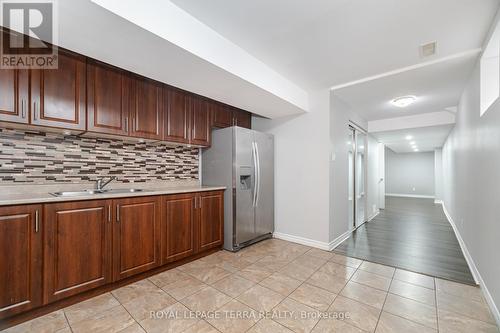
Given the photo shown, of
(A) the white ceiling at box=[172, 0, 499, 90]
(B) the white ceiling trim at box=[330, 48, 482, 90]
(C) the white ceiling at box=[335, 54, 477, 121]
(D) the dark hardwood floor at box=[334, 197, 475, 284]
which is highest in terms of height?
(A) the white ceiling at box=[172, 0, 499, 90]

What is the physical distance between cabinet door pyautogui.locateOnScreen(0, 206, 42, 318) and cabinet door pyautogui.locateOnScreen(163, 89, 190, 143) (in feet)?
4.86

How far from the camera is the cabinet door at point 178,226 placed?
254 cm

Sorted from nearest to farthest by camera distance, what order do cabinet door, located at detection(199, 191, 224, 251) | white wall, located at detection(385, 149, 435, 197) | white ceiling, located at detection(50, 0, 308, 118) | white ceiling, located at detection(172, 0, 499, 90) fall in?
white ceiling, located at detection(50, 0, 308, 118)
white ceiling, located at detection(172, 0, 499, 90)
cabinet door, located at detection(199, 191, 224, 251)
white wall, located at detection(385, 149, 435, 197)

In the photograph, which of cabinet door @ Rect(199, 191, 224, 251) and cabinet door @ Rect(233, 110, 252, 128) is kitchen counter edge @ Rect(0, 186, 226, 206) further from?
cabinet door @ Rect(233, 110, 252, 128)

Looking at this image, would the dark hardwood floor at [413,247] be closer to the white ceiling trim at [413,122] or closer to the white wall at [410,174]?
the white ceiling trim at [413,122]

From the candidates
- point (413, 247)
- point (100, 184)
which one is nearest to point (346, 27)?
point (100, 184)

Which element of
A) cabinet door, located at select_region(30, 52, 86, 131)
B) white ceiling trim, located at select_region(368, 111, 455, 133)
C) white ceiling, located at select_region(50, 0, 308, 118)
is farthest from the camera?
white ceiling trim, located at select_region(368, 111, 455, 133)

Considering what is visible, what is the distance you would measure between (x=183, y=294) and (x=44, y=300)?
1.08 m

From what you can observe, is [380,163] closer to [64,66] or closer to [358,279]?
[358,279]

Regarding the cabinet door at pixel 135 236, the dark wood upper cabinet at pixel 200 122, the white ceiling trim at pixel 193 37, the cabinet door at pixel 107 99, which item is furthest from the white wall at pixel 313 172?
the cabinet door at pixel 107 99

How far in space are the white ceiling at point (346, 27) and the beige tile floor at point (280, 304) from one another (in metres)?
2.47

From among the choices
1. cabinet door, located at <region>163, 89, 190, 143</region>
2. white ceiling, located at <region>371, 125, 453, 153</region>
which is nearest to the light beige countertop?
cabinet door, located at <region>163, 89, 190, 143</region>

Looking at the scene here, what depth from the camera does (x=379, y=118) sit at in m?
5.02

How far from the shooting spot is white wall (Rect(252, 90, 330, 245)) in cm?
337
